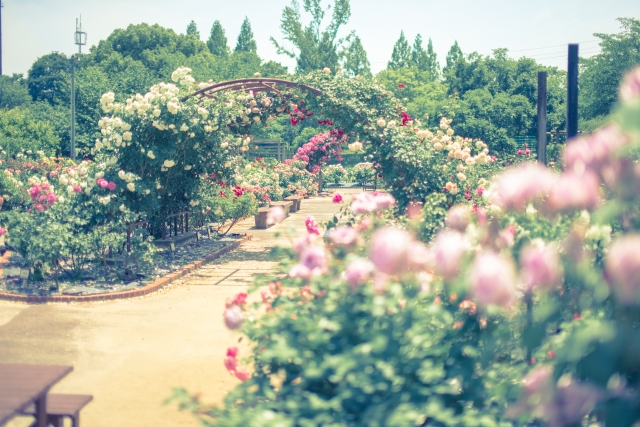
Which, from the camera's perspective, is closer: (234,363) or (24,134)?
(234,363)

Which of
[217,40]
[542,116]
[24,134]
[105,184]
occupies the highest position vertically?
[217,40]

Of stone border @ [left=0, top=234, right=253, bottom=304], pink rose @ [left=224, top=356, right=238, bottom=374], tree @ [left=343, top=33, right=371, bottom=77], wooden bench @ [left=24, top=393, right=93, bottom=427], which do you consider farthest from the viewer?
tree @ [left=343, top=33, right=371, bottom=77]

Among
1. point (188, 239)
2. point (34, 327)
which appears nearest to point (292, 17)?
point (188, 239)

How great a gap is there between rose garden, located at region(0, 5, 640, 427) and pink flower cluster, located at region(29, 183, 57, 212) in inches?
1.5

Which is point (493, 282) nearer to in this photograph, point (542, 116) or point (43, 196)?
point (542, 116)

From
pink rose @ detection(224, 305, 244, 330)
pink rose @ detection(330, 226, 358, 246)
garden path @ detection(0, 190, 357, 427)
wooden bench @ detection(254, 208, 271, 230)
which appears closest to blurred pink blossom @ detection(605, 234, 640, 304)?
pink rose @ detection(330, 226, 358, 246)

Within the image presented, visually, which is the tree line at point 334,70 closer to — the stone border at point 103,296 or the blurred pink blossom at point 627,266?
the stone border at point 103,296

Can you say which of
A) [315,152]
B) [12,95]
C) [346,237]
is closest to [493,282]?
[346,237]

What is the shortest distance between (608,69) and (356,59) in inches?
747

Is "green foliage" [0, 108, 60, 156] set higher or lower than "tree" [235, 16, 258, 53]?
lower

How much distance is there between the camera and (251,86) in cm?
1348

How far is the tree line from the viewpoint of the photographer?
33.8 meters

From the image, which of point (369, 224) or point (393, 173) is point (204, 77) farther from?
point (369, 224)

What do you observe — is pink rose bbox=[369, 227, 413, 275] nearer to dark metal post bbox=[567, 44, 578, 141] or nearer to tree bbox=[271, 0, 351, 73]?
dark metal post bbox=[567, 44, 578, 141]
